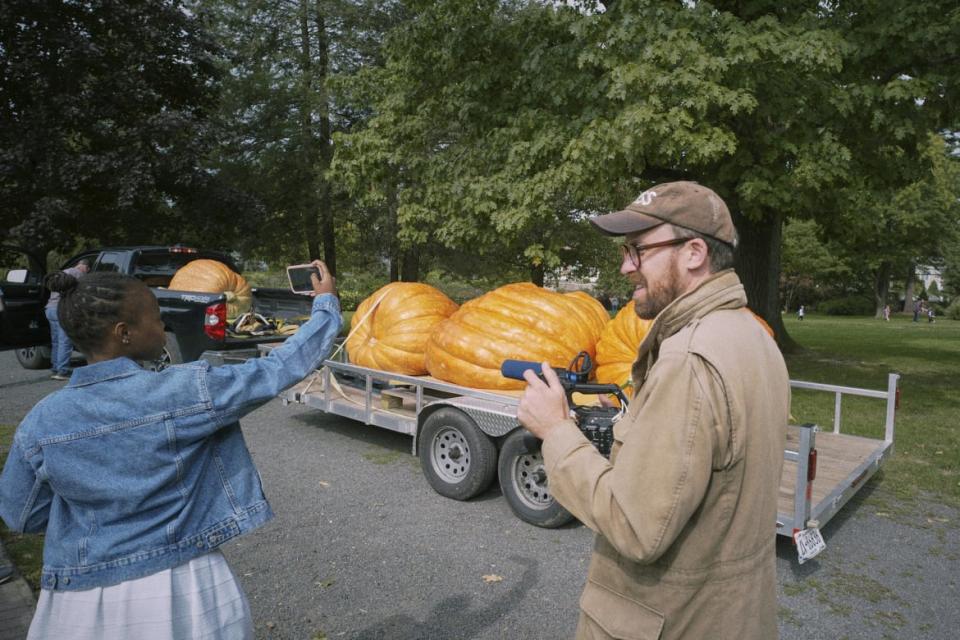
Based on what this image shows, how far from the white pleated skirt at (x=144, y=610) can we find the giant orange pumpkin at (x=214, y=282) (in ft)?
30.0

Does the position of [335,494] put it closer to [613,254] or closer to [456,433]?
[456,433]

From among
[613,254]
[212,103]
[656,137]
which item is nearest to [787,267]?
[613,254]

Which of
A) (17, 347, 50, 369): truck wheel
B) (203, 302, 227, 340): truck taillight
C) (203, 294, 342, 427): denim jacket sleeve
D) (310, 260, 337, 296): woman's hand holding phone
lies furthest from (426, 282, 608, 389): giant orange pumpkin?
(17, 347, 50, 369): truck wheel

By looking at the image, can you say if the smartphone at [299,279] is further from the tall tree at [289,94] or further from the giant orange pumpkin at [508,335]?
the tall tree at [289,94]

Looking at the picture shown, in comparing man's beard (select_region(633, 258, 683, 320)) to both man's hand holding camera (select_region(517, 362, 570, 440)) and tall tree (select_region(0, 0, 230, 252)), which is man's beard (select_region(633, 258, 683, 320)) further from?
tall tree (select_region(0, 0, 230, 252))

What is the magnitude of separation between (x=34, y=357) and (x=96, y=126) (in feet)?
32.6

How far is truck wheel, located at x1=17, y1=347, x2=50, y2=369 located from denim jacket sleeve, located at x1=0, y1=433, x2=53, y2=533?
12.6 meters

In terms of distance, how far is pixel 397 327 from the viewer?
24.2ft

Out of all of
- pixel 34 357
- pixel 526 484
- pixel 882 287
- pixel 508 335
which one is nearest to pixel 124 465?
pixel 526 484

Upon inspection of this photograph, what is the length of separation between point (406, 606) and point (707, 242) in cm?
323

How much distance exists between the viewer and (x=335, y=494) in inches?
240

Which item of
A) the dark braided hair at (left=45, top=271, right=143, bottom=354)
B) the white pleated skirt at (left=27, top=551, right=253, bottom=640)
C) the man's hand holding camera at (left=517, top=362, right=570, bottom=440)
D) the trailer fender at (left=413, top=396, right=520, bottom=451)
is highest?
the dark braided hair at (left=45, top=271, right=143, bottom=354)

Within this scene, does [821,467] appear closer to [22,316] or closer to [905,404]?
[905,404]

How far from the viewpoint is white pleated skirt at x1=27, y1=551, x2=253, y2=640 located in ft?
6.46
